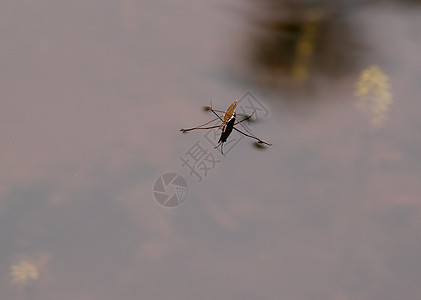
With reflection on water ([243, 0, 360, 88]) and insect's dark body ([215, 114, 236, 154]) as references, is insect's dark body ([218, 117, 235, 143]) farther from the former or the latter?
reflection on water ([243, 0, 360, 88])

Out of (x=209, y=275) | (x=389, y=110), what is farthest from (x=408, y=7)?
(x=209, y=275)

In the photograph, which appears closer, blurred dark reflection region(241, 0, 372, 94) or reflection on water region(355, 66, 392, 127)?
reflection on water region(355, 66, 392, 127)

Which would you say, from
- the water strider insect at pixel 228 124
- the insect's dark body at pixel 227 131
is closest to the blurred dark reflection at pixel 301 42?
the water strider insect at pixel 228 124

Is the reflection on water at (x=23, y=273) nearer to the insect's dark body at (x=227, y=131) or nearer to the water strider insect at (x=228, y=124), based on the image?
the water strider insect at (x=228, y=124)

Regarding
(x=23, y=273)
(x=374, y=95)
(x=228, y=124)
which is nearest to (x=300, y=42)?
(x=374, y=95)

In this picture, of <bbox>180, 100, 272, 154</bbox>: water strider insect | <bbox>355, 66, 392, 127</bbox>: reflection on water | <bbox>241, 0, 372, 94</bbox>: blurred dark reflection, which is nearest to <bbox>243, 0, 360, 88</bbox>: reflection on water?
<bbox>241, 0, 372, 94</bbox>: blurred dark reflection

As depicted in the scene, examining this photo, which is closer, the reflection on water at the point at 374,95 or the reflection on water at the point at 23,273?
the reflection on water at the point at 23,273

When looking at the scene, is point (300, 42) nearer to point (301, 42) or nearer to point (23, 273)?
point (301, 42)
